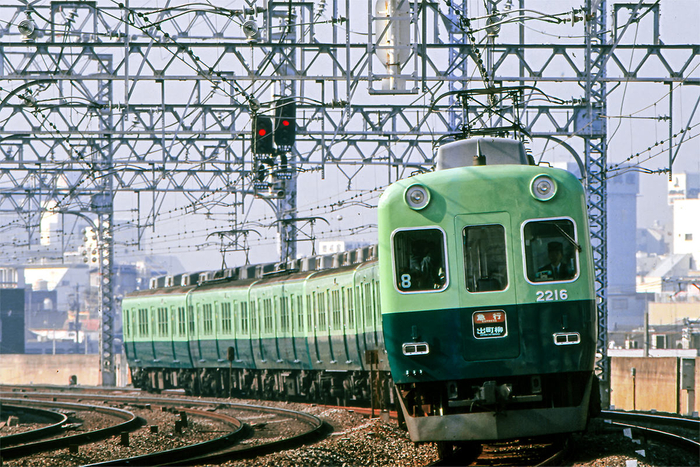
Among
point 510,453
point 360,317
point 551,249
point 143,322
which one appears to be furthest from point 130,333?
point 551,249

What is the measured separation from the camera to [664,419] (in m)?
18.0

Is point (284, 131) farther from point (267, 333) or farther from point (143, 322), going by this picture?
point (143, 322)

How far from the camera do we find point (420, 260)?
479 inches

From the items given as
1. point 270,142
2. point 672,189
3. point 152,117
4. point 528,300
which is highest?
point 672,189

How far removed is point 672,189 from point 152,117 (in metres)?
177

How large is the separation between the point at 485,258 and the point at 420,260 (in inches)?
27.0

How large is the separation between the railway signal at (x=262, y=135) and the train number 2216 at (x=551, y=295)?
A: 13.0 metres

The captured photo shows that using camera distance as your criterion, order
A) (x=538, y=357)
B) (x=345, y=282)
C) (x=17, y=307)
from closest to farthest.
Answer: (x=538, y=357) → (x=345, y=282) → (x=17, y=307)

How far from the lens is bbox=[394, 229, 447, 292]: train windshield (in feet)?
39.5

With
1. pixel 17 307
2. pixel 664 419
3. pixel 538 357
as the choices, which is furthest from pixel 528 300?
Answer: pixel 17 307

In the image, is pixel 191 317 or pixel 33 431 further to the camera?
pixel 191 317

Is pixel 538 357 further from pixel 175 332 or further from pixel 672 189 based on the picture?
pixel 672 189

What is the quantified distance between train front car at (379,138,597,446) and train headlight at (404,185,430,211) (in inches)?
0.4

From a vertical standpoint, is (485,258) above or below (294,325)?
above
